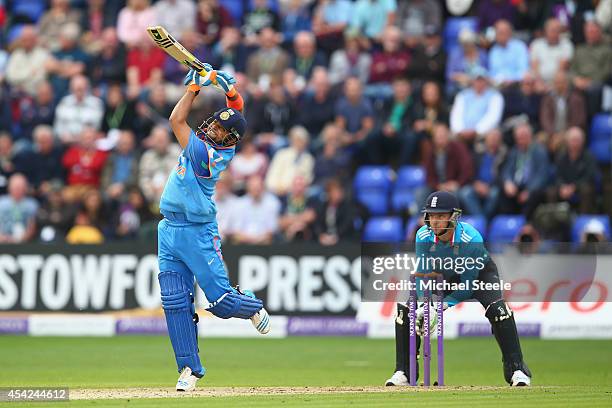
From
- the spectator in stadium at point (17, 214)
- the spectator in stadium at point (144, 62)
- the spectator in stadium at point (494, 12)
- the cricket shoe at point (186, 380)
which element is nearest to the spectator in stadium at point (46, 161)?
the spectator in stadium at point (17, 214)

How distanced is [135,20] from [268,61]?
8.20ft

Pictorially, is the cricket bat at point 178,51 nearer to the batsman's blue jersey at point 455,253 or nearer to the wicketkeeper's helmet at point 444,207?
the wicketkeeper's helmet at point 444,207

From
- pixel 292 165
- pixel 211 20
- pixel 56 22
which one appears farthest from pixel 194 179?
pixel 56 22

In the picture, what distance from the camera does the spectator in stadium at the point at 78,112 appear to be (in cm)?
1806

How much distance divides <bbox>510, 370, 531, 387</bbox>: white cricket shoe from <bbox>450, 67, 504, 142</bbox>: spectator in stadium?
25.0ft

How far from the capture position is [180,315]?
8906mm

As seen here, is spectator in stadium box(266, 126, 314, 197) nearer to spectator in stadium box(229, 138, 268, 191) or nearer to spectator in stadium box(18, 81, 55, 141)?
spectator in stadium box(229, 138, 268, 191)

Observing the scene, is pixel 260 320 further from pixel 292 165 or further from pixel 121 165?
pixel 121 165

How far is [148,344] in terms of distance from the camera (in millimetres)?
14102

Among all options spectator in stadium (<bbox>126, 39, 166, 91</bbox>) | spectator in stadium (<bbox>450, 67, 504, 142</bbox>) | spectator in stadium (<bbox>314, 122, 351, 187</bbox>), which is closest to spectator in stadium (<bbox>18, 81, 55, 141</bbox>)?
spectator in stadium (<bbox>126, 39, 166, 91</bbox>)

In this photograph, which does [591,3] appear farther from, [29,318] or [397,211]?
[29,318]

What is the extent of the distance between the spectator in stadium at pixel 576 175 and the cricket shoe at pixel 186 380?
772 centimetres

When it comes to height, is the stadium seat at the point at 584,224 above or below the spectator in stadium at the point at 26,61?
below

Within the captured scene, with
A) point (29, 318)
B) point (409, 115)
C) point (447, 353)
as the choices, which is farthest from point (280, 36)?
point (447, 353)
